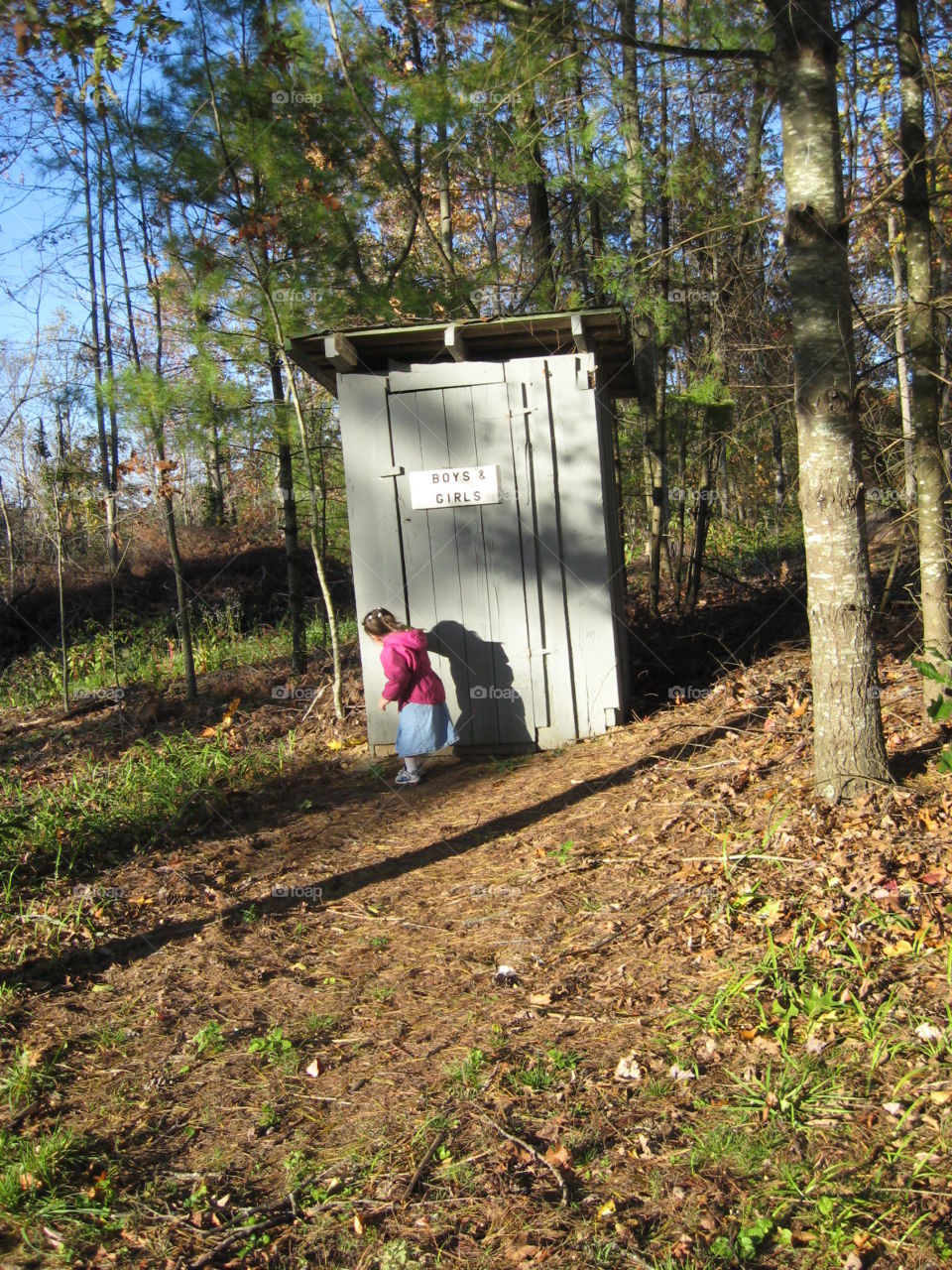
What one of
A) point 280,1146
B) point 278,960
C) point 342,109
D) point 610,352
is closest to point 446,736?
point 278,960

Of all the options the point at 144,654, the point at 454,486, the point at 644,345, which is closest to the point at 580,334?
the point at 454,486

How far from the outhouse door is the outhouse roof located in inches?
8.8

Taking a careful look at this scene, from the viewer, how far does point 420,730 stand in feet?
23.2

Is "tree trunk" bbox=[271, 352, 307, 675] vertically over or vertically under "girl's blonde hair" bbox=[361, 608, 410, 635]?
over

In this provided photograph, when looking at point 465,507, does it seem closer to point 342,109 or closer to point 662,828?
point 662,828

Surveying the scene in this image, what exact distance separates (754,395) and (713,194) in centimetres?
189

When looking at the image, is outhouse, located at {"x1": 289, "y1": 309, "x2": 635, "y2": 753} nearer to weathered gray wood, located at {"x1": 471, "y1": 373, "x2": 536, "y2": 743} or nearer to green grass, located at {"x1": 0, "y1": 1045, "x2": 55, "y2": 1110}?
weathered gray wood, located at {"x1": 471, "y1": 373, "x2": 536, "y2": 743}

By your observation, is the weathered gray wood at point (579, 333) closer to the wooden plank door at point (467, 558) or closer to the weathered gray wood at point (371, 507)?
the wooden plank door at point (467, 558)

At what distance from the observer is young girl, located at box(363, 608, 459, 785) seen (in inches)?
277

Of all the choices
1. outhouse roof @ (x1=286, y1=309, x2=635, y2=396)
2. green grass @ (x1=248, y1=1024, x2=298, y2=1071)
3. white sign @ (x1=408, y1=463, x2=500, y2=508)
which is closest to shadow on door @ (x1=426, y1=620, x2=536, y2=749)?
white sign @ (x1=408, y1=463, x2=500, y2=508)

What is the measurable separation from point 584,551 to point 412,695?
166cm

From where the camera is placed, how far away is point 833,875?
4098 mm

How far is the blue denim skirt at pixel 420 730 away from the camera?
707 centimetres

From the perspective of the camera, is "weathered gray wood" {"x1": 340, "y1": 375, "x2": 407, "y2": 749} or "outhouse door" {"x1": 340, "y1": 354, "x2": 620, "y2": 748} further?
"weathered gray wood" {"x1": 340, "y1": 375, "x2": 407, "y2": 749}
